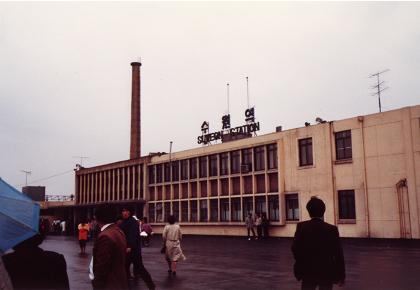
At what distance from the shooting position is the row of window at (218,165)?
1492 inches

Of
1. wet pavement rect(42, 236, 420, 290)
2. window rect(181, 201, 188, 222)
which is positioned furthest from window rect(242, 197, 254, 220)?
wet pavement rect(42, 236, 420, 290)

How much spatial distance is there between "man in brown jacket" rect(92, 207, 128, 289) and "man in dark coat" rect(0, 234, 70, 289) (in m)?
1.00

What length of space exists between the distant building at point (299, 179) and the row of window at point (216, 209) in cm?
8

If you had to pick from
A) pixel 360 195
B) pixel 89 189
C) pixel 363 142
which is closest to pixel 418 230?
pixel 360 195

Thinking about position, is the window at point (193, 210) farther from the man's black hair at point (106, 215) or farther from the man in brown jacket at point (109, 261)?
the man in brown jacket at point (109, 261)

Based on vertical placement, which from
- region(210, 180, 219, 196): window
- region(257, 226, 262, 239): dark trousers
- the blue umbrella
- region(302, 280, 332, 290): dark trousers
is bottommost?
region(257, 226, 262, 239): dark trousers

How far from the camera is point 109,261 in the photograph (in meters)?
5.80

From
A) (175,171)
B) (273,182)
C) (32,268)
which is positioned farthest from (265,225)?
(32,268)

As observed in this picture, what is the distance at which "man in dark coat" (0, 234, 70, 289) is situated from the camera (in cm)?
468

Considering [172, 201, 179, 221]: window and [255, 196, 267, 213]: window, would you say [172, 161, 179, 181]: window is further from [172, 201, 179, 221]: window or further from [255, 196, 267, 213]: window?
[255, 196, 267, 213]: window

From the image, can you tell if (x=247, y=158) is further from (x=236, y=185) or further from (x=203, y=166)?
(x=203, y=166)

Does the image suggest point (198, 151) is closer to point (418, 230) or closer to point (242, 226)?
point (242, 226)

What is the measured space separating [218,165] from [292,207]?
28.6ft

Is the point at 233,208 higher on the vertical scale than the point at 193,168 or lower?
lower
